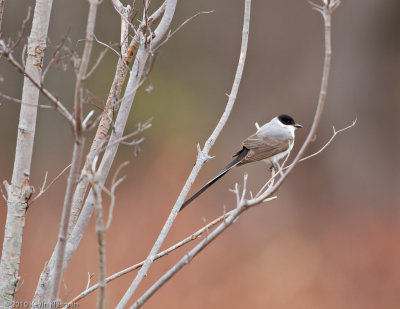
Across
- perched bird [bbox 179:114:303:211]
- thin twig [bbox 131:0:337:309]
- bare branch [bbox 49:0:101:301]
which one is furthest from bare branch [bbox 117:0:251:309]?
perched bird [bbox 179:114:303:211]

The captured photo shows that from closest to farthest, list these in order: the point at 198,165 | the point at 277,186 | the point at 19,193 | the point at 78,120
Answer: the point at 78,120 < the point at 277,186 < the point at 19,193 < the point at 198,165

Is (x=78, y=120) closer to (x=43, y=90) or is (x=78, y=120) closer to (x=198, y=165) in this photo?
(x=43, y=90)

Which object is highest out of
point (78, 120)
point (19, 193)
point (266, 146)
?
point (78, 120)

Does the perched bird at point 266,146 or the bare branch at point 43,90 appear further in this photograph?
the perched bird at point 266,146

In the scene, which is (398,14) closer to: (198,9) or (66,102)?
(198,9)

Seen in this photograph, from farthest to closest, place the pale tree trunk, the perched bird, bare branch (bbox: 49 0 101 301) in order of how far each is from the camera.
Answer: the perched bird → the pale tree trunk → bare branch (bbox: 49 0 101 301)

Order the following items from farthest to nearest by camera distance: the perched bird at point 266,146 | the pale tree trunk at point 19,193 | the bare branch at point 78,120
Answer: the perched bird at point 266,146
the pale tree trunk at point 19,193
the bare branch at point 78,120

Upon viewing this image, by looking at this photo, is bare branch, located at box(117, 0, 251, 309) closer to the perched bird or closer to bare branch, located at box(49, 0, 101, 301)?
bare branch, located at box(49, 0, 101, 301)

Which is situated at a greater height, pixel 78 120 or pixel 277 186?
pixel 78 120

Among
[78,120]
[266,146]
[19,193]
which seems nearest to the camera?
[78,120]

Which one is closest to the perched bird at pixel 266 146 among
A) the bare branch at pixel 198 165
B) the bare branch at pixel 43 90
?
the bare branch at pixel 198 165

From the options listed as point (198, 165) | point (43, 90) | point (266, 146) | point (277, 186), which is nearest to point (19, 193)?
point (43, 90)

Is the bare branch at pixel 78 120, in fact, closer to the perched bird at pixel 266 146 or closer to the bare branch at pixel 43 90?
the bare branch at pixel 43 90

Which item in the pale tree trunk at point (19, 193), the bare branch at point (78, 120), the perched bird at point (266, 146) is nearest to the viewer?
the bare branch at point (78, 120)
